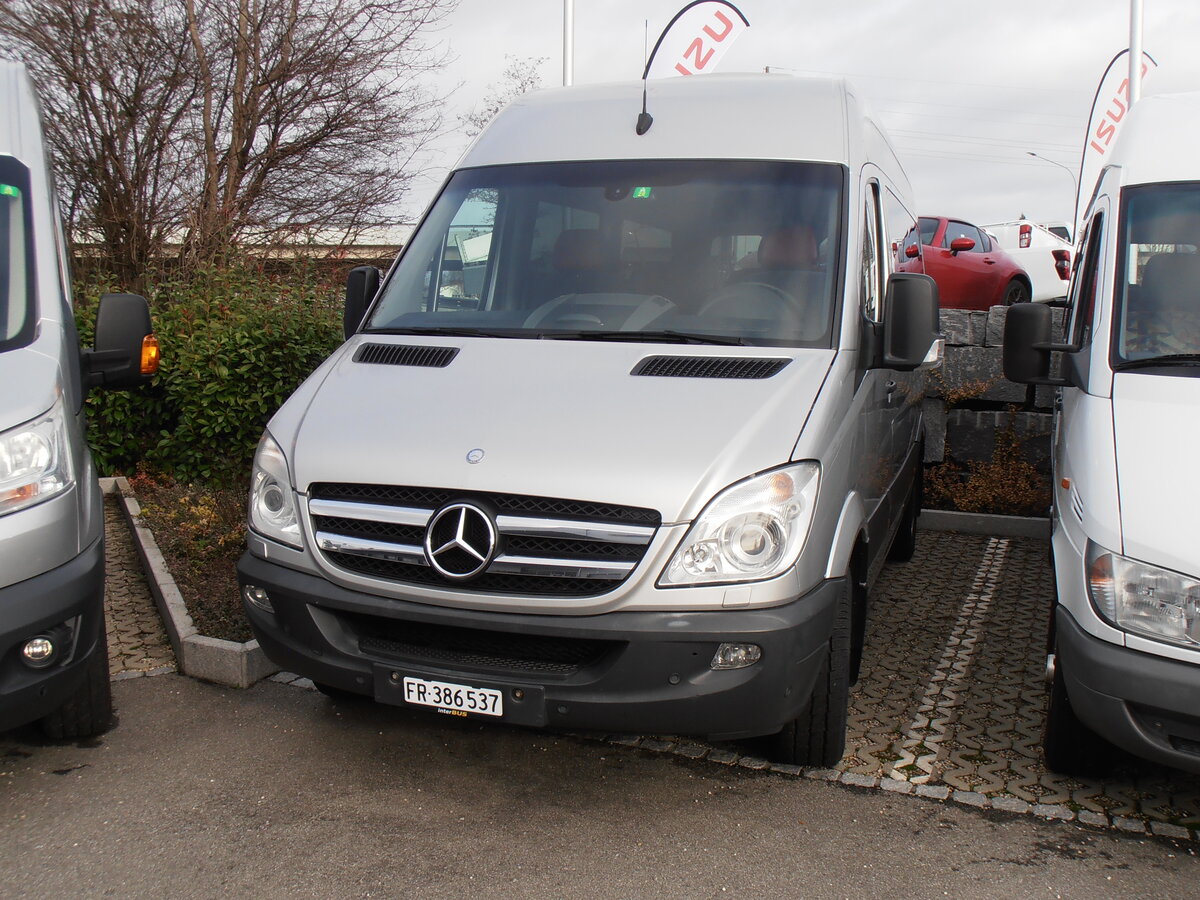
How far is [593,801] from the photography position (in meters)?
3.90

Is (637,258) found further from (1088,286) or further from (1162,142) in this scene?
(1162,142)

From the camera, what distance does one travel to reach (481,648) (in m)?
3.61

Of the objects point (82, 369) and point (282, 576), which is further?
point (82, 369)

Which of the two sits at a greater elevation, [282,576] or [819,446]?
[819,446]

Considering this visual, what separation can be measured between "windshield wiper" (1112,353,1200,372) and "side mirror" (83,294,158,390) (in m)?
3.63

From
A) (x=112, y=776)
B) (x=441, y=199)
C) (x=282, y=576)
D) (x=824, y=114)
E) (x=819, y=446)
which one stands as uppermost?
(x=824, y=114)

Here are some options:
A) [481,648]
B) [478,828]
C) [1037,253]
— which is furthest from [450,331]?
[1037,253]

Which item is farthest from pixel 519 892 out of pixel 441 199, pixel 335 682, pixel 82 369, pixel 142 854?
pixel 441 199

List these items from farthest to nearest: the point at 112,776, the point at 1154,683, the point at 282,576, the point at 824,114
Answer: the point at 824,114, the point at 112,776, the point at 282,576, the point at 1154,683

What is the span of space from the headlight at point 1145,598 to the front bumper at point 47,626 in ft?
10.3

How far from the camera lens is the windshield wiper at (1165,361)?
4105 mm

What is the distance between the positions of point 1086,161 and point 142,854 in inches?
390

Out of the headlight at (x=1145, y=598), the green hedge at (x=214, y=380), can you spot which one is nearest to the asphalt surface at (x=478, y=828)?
the headlight at (x=1145, y=598)

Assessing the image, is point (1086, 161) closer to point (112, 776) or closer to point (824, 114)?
point (824, 114)
